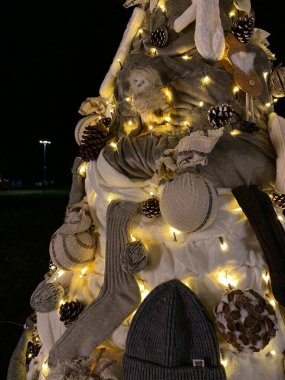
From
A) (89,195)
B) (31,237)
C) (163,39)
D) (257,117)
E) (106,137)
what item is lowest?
(31,237)

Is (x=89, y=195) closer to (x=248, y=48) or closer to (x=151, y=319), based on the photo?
(x=151, y=319)

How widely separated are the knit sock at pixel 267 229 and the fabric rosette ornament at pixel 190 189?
95mm

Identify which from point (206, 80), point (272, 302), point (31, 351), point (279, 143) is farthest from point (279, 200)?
point (31, 351)

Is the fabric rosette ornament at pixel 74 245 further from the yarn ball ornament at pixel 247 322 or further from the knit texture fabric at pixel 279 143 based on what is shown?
the knit texture fabric at pixel 279 143

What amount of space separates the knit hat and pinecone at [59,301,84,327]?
22 cm

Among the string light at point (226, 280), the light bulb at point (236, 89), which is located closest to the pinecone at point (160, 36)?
the light bulb at point (236, 89)

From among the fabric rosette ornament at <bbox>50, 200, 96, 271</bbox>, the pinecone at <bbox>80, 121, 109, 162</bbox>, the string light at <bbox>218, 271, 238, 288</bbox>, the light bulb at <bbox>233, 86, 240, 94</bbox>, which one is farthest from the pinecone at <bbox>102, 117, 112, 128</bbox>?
the string light at <bbox>218, 271, 238, 288</bbox>

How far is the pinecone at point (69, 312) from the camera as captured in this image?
0.98 meters

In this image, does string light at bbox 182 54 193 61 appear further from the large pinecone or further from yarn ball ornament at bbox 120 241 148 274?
yarn ball ornament at bbox 120 241 148 274

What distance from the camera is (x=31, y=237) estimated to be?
353 centimetres

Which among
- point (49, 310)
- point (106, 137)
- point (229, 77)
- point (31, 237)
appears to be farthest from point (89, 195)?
point (31, 237)

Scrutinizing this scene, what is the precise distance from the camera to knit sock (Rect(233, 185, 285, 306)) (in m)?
0.82

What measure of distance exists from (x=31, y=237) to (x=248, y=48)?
120 inches

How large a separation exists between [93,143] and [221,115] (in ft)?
1.38
